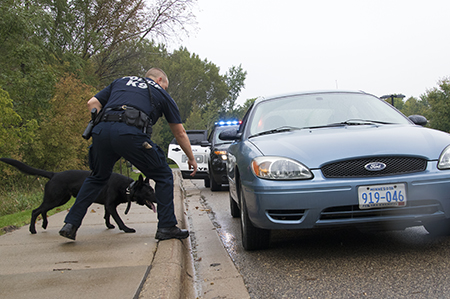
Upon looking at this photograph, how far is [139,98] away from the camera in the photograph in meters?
4.57

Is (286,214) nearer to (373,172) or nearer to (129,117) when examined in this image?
(373,172)

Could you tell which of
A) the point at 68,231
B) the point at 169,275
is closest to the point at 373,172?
the point at 169,275

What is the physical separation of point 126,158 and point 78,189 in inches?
51.0

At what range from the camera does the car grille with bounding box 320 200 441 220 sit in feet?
12.1

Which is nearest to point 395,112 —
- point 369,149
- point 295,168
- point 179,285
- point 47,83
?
point 369,149

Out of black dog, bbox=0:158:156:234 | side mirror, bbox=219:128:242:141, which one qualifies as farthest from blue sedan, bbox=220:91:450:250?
black dog, bbox=0:158:156:234

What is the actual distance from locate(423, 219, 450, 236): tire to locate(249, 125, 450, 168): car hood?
0.76 m

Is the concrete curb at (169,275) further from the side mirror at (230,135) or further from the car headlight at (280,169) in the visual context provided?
the side mirror at (230,135)

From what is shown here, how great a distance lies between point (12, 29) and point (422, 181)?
1833 centimetres

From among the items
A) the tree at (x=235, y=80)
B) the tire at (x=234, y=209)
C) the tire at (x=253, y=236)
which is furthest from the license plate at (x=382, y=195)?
the tree at (x=235, y=80)

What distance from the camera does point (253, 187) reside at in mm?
3977

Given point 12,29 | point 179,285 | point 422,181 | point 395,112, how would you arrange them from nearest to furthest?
1. point 179,285
2. point 422,181
3. point 395,112
4. point 12,29

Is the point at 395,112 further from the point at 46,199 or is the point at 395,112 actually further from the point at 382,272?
the point at 46,199

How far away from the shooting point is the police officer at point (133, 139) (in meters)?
4.41
